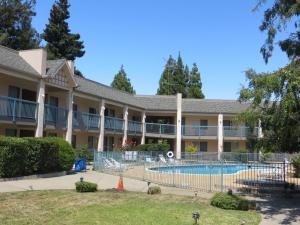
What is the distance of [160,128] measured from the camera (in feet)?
166

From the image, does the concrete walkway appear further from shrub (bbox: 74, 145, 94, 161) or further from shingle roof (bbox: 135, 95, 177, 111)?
shingle roof (bbox: 135, 95, 177, 111)

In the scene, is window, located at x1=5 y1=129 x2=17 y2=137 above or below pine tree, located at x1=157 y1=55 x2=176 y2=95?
below

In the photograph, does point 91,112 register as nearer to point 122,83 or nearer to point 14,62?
point 14,62

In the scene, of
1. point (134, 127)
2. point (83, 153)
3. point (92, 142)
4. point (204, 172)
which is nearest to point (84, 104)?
point (92, 142)

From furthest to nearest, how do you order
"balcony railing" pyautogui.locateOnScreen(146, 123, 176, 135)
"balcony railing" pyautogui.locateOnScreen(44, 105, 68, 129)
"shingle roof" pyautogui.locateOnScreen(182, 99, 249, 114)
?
"shingle roof" pyautogui.locateOnScreen(182, 99, 249, 114) < "balcony railing" pyautogui.locateOnScreen(146, 123, 176, 135) < "balcony railing" pyautogui.locateOnScreen(44, 105, 68, 129)

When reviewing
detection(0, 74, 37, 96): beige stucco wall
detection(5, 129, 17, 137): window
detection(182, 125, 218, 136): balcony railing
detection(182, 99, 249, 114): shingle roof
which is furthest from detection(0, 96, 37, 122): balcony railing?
detection(182, 99, 249, 114): shingle roof

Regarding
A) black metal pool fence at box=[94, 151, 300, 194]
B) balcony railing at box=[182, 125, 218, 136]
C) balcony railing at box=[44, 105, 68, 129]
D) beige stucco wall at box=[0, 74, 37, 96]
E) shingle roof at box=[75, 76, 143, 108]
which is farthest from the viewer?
balcony railing at box=[182, 125, 218, 136]

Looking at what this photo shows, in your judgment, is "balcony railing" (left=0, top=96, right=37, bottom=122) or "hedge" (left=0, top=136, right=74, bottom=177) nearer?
"hedge" (left=0, top=136, right=74, bottom=177)

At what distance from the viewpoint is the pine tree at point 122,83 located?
78.7 metres

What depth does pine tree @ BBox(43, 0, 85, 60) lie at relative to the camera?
206 ft

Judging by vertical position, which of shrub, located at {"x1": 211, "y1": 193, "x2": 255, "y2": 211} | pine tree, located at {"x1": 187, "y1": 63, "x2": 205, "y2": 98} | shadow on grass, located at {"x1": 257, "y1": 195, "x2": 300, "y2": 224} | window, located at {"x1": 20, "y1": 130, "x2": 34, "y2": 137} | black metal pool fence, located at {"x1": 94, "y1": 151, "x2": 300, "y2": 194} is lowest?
shadow on grass, located at {"x1": 257, "y1": 195, "x2": 300, "y2": 224}

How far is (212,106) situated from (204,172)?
23993mm

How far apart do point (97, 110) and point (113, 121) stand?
1847mm

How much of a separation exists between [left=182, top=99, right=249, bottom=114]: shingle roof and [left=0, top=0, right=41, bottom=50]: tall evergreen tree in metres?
22.1
